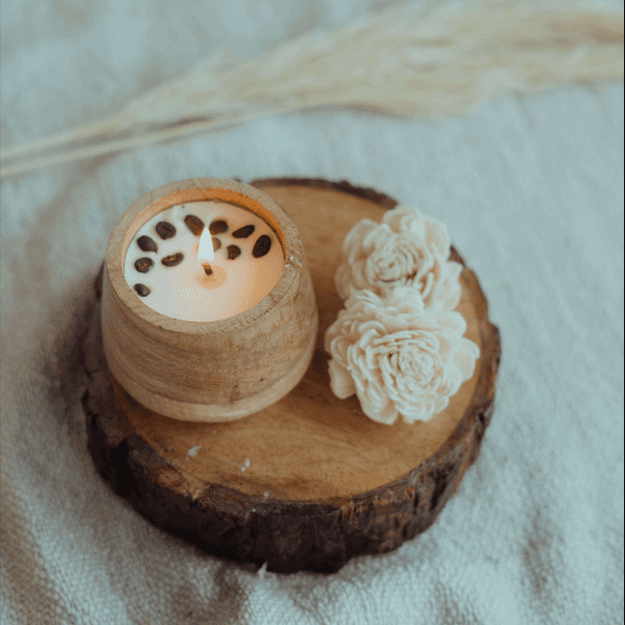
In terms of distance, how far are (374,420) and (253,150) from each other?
0.60 m

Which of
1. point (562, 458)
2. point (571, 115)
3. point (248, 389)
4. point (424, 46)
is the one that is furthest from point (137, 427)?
point (571, 115)

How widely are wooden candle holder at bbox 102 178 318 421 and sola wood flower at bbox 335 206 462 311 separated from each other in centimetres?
9

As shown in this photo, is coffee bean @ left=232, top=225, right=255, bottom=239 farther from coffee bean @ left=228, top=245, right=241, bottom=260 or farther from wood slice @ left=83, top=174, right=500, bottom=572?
wood slice @ left=83, top=174, right=500, bottom=572

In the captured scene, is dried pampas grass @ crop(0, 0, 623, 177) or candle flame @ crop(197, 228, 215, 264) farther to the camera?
dried pampas grass @ crop(0, 0, 623, 177)

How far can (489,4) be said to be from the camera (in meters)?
1.36

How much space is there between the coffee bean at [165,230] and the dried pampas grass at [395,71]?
38 cm

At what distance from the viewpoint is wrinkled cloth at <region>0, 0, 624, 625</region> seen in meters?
0.81

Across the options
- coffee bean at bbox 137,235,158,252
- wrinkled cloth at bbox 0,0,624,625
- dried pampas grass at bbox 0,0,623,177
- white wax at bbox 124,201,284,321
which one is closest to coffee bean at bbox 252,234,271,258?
white wax at bbox 124,201,284,321

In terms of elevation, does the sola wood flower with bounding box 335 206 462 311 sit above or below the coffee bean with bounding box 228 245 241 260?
below

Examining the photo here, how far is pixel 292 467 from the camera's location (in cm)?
72

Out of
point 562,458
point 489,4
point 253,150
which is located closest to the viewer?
point 562,458

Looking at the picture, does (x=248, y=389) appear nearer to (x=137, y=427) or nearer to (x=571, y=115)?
(x=137, y=427)

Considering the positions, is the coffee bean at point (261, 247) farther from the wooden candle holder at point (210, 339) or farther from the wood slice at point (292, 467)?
the wood slice at point (292, 467)

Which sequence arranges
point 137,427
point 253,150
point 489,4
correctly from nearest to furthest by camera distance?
point 137,427 < point 253,150 < point 489,4
